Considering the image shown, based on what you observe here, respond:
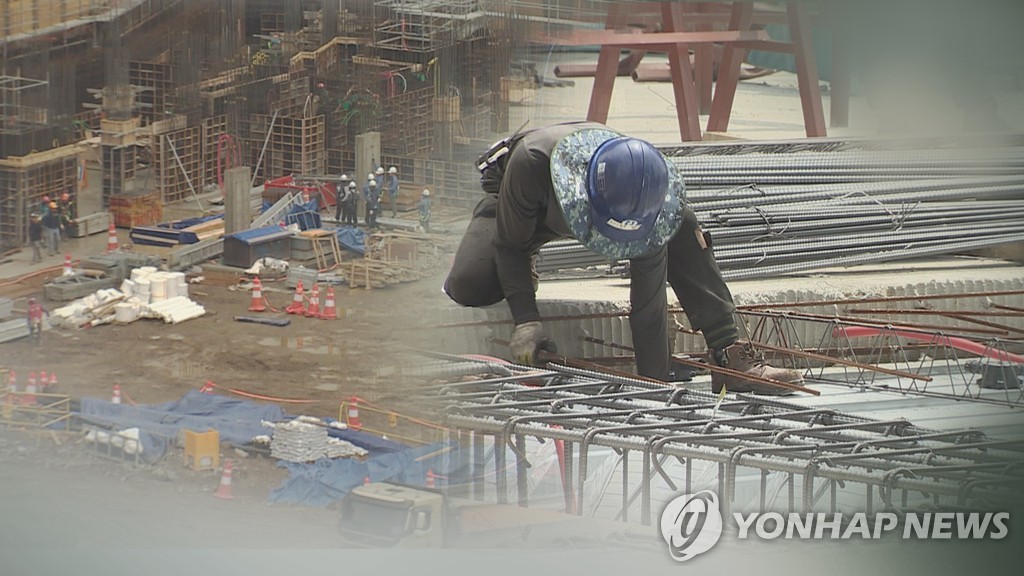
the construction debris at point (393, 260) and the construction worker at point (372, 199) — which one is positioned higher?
the construction worker at point (372, 199)

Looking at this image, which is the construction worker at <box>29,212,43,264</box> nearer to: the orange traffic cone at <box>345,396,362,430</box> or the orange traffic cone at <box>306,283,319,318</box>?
the orange traffic cone at <box>306,283,319,318</box>

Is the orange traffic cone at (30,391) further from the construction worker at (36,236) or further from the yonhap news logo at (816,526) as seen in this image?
the yonhap news logo at (816,526)

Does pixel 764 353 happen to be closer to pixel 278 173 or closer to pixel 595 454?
pixel 595 454

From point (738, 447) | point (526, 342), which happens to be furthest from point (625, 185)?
point (738, 447)

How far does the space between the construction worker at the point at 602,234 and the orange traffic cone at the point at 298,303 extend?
584 mm

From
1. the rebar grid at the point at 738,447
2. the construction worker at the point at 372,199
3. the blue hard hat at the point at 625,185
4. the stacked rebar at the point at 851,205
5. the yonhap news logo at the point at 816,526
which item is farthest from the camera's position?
the stacked rebar at the point at 851,205

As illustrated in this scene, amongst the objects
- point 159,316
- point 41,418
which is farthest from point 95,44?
point 41,418

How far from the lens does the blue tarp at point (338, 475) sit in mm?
4121

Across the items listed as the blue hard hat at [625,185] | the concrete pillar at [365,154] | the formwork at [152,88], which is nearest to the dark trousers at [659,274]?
the blue hard hat at [625,185]

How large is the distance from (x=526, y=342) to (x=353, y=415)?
141cm

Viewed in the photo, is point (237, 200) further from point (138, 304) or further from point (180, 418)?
point (180, 418)

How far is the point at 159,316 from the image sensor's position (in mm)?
4285

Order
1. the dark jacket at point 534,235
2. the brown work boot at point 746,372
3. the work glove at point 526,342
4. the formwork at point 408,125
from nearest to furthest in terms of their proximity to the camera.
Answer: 1. the formwork at point 408,125
2. the dark jacket at point 534,235
3. the work glove at point 526,342
4. the brown work boot at point 746,372

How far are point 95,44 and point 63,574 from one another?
1515mm
